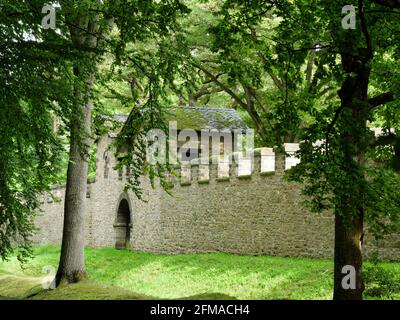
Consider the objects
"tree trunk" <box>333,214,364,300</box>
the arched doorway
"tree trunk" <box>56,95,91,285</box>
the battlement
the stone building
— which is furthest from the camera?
the arched doorway

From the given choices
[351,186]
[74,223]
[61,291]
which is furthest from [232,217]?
[351,186]

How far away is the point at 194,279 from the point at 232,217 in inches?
132

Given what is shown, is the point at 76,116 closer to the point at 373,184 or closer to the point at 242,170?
the point at 373,184

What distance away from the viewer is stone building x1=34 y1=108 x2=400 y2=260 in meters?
15.6

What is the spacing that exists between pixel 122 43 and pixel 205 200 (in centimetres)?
1169

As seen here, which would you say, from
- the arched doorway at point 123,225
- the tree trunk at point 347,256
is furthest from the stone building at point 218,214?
the tree trunk at point 347,256

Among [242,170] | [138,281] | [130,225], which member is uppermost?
[242,170]

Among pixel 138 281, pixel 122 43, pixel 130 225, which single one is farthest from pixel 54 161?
pixel 130 225

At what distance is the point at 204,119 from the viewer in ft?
84.6

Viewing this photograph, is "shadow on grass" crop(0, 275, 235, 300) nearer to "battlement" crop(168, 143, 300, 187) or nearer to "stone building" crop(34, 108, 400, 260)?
"stone building" crop(34, 108, 400, 260)

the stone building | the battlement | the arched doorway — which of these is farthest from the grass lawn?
the arched doorway

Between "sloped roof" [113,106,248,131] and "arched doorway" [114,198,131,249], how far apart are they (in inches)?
149

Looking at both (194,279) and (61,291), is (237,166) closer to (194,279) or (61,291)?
(194,279)
